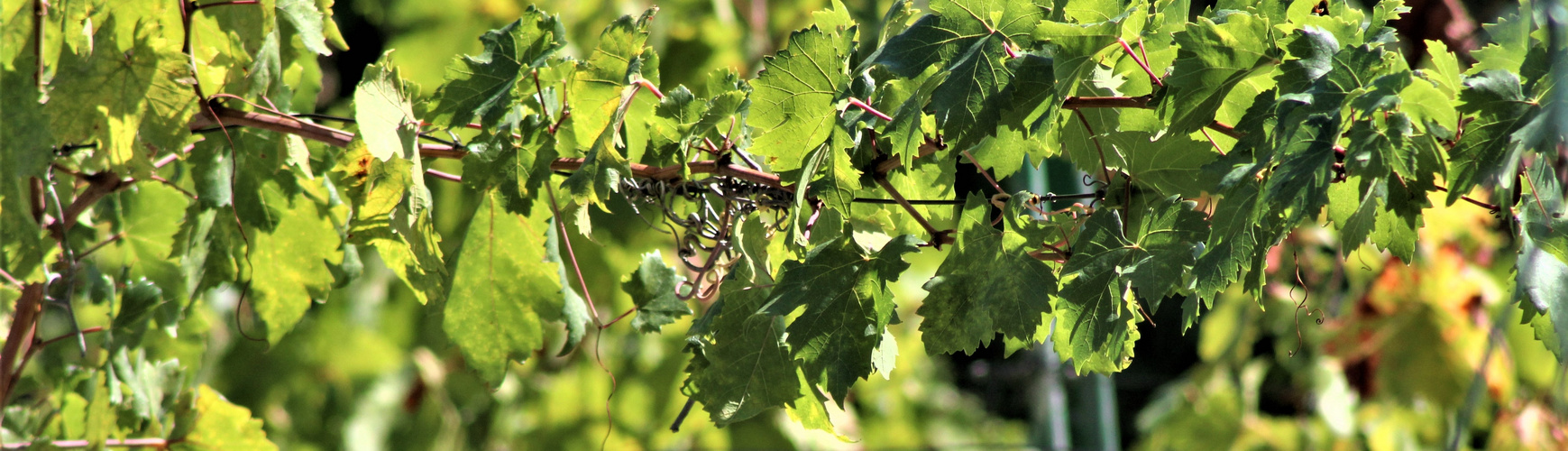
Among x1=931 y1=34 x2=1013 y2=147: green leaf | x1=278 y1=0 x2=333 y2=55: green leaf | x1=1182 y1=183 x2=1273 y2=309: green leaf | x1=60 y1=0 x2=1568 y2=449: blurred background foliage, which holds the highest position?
x1=931 y1=34 x2=1013 y2=147: green leaf

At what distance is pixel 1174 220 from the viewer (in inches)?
22.9

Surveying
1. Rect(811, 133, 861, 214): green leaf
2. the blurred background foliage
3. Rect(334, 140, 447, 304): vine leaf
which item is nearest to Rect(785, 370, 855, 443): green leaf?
Rect(811, 133, 861, 214): green leaf

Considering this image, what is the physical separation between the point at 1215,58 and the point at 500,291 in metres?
0.47

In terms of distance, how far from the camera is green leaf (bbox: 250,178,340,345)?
35.6 inches

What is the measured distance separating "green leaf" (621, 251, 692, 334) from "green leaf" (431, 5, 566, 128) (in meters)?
0.15

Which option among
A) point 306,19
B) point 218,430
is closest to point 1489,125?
point 306,19

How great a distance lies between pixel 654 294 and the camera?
79 centimetres

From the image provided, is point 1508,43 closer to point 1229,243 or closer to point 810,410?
point 1229,243

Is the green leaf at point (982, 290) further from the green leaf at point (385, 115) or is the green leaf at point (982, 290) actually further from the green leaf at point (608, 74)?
the green leaf at point (385, 115)

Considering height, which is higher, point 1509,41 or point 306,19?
point 1509,41

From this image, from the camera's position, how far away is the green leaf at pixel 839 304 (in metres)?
0.63

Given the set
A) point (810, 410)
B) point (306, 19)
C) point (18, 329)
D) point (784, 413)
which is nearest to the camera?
point (810, 410)

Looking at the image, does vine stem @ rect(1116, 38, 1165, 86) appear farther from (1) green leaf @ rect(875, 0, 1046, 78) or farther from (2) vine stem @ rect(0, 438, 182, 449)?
(2) vine stem @ rect(0, 438, 182, 449)

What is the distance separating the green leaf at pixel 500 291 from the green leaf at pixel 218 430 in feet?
1.13
